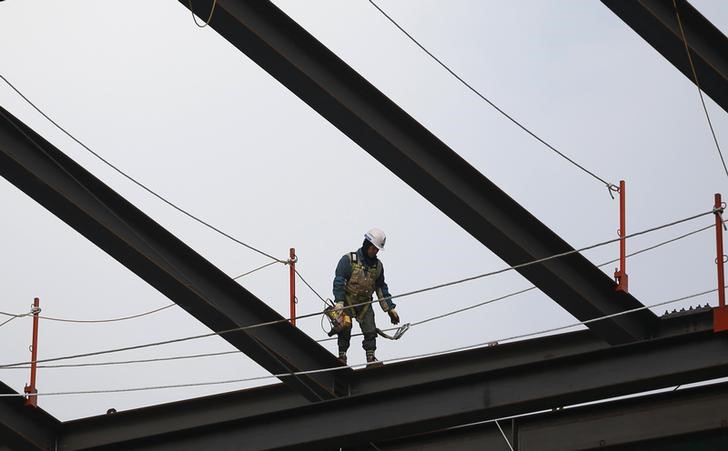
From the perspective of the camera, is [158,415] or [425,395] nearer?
[425,395]

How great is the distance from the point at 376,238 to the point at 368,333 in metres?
1.13

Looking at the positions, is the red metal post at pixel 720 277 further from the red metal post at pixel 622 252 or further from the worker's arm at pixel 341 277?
the worker's arm at pixel 341 277

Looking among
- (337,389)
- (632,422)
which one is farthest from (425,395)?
(632,422)

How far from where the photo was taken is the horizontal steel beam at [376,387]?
1420 cm

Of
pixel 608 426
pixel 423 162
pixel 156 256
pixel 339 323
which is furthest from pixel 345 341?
pixel 608 426

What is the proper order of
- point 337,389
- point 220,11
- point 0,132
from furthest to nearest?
point 337,389
point 0,132
point 220,11

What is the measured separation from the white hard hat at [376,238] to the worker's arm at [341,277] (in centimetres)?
34

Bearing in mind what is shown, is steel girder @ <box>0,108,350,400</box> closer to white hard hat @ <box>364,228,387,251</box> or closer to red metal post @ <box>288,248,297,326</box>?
red metal post @ <box>288,248,297,326</box>

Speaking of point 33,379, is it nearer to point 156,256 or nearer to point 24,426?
point 24,426

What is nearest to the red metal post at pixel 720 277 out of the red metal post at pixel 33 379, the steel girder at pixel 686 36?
the steel girder at pixel 686 36

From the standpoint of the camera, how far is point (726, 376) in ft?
44.6

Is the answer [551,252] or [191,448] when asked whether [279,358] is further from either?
[551,252]

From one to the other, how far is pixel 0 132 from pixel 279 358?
3.52 meters

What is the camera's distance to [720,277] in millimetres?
13398
